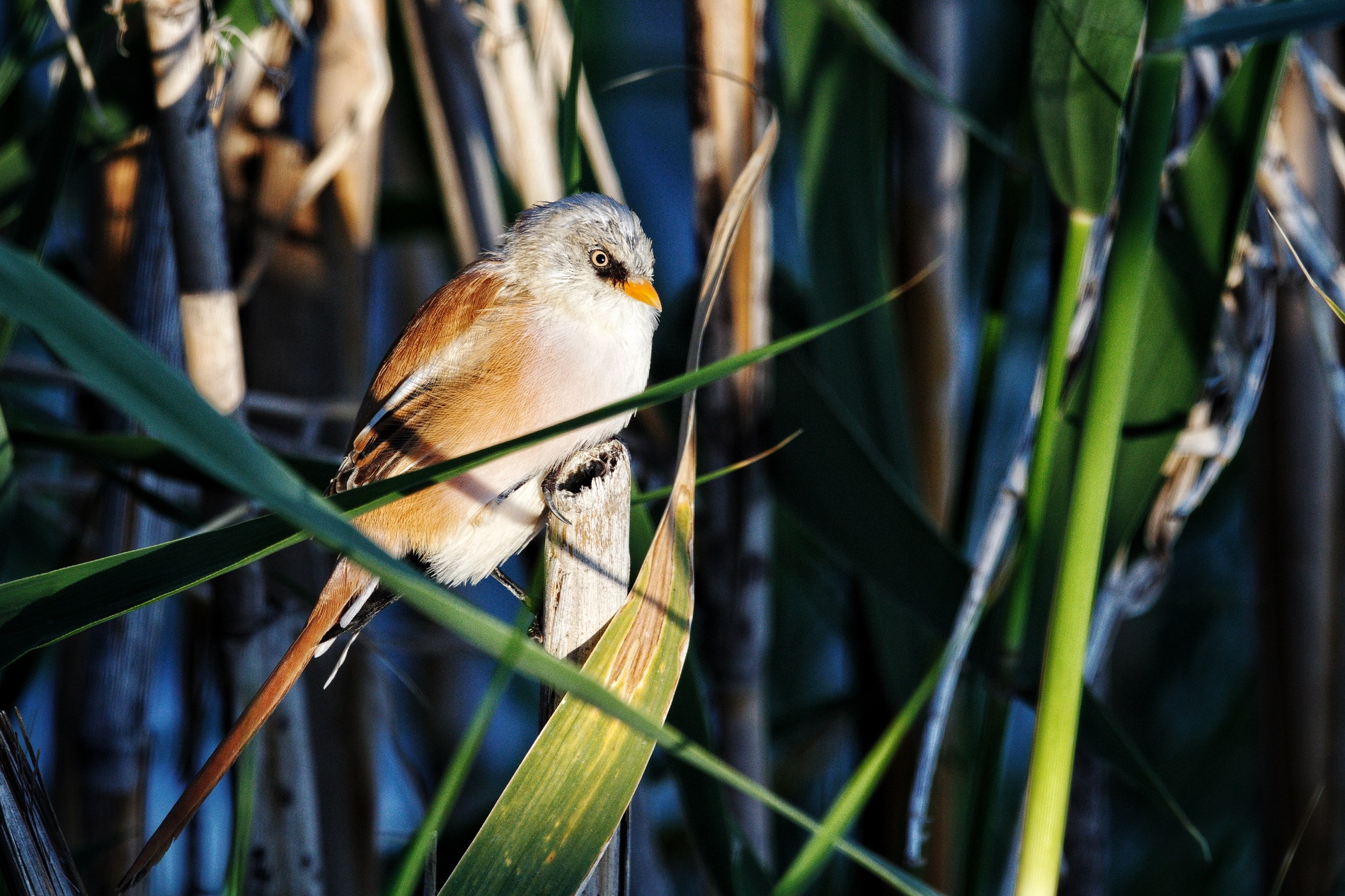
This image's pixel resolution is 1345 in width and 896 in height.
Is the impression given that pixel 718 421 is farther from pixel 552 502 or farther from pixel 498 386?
pixel 552 502

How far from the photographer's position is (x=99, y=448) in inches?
46.4

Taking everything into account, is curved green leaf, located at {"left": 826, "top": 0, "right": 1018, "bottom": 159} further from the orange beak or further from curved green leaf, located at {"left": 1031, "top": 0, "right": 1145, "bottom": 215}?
the orange beak

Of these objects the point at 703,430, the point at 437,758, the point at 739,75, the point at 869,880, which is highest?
the point at 739,75

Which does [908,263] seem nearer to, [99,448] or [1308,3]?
[1308,3]

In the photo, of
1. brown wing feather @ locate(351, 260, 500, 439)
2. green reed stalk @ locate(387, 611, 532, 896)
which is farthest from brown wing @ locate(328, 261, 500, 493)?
green reed stalk @ locate(387, 611, 532, 896)

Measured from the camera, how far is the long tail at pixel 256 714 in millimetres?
763

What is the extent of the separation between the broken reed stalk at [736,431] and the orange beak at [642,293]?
135 mm

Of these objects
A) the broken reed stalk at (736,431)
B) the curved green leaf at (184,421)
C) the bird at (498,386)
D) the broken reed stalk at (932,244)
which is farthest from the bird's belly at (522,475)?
the broken reed stalk at (932,244)

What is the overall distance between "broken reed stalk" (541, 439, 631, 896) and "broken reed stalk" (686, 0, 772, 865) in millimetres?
522

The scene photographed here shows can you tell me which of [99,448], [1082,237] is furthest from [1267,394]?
[99,448]

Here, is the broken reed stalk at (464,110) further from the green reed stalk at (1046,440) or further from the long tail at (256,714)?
the green reed stalk at (1046,440)

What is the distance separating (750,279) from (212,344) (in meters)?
0.71

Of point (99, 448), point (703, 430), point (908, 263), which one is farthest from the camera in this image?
point (908, 263)

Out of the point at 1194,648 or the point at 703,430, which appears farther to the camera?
the point at 1194,648
